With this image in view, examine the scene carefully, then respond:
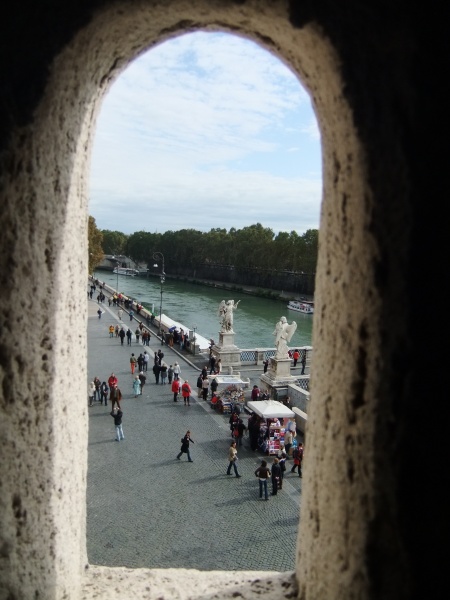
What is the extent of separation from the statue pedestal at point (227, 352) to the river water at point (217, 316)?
862 cm

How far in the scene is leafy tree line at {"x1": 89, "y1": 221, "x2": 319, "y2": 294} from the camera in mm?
67438

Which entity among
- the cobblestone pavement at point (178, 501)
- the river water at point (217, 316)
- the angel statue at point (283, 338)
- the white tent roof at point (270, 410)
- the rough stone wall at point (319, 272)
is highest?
the rough stone wall at point (319, 272)

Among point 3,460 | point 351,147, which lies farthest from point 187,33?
point 3,460

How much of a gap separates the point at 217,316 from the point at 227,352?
78.0 feet

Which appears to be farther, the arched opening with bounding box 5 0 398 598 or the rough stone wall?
the arched opening with bounding box 5 0 398 598

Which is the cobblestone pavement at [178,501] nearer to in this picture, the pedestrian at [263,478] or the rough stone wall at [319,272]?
the pedestrian at [263,478]

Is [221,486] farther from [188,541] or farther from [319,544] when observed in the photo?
[319,544]

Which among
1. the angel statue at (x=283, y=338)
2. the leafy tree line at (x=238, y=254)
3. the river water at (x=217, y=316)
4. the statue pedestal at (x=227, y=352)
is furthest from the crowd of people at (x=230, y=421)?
the leafy tree line at (x=238, y=254)

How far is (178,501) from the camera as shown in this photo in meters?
9.21

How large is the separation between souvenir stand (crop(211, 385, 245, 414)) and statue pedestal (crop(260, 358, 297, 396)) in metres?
1.74

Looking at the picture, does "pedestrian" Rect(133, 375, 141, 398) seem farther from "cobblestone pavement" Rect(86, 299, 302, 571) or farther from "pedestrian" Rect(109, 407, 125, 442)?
"pedestrian" Rect(109, 407, 125, 442)

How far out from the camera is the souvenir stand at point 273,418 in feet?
38.9

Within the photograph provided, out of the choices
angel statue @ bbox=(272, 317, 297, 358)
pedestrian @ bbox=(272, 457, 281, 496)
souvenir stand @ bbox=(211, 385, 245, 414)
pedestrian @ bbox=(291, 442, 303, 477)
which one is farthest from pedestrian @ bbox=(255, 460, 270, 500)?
angel statue @ bbox=(272, 317, 297, 358)

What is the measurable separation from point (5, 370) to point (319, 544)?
4.88ft
